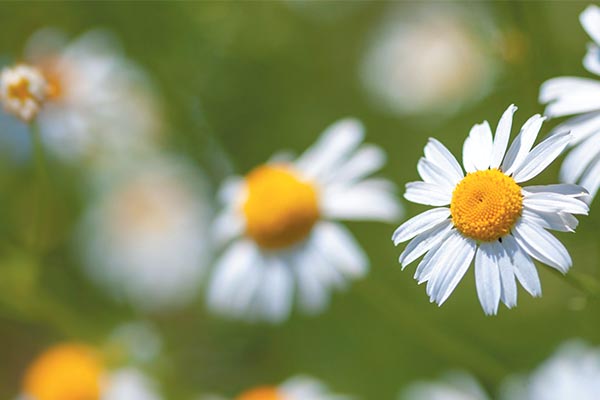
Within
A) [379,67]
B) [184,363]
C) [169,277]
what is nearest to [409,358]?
[184,363]

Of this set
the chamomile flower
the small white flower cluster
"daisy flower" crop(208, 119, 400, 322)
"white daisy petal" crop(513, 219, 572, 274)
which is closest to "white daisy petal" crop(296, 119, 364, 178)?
"daisy flower" crop(208, 119, 400, 322)

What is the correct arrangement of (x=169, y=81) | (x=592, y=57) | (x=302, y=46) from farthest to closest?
1. (x=302, y=46)
2. (x=169, y=81)
3. (x=592, y=57)

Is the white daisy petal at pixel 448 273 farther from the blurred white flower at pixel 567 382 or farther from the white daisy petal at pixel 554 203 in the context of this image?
the blurred white flower at pixel 567 382

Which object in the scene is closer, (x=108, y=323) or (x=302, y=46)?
(x=108, y=323)

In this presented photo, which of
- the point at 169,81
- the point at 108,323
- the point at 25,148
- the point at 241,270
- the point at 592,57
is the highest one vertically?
the point at 25,148

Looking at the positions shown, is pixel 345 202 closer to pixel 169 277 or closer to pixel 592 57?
pixel 592 57

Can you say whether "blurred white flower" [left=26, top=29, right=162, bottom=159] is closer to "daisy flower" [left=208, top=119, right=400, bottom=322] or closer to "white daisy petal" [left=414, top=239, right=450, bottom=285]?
"daisy flower" [left=208, top=119, right=400, bottom=322]
